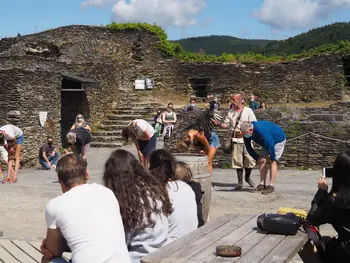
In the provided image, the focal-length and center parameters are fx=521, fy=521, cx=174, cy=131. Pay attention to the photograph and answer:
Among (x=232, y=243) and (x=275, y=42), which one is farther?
(x=275, y=42)

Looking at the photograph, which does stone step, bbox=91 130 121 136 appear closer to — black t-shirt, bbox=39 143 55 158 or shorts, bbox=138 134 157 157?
black t-shirt, bbox=39 143 55 158

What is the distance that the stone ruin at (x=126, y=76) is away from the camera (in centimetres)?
2188

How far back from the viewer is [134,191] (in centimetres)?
416

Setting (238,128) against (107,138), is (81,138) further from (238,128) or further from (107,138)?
(107,138)

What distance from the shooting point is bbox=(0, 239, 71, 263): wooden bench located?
5.29m

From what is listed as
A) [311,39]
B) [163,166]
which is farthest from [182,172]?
[311,39]

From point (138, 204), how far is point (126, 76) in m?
22.8

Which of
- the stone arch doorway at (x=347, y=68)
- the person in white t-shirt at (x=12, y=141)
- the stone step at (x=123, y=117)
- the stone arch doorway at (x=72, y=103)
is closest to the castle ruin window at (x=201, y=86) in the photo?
the stone step at (x=123, y=117)

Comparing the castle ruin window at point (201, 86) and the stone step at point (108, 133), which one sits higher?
the castle ruin window at point (201, 86)

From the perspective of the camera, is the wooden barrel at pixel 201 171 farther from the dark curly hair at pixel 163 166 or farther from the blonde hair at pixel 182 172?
the dark curly hair at pixel 163 166

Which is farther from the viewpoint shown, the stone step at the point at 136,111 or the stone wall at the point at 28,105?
the stone step at the point at 136,111

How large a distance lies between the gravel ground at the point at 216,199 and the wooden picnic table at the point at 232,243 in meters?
3.04

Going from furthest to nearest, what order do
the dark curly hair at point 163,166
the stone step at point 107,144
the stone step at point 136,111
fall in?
the stone step at point 136,111 → the stone step at point 107,144 → the dark curly hair at point 163,166

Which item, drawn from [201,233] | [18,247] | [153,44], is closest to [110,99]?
[153,44]
